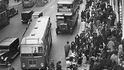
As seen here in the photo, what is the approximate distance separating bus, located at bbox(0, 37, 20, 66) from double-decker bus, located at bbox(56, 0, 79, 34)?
7405 millimetres

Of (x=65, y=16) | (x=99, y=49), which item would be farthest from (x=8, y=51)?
(x=65, y=16)

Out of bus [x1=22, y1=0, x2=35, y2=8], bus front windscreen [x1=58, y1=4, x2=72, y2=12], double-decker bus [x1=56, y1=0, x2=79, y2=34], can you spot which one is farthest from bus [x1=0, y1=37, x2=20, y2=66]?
bus [x1=22, y1=0, x2=35, y2=8]

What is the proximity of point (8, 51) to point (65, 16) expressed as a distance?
31.8 feet

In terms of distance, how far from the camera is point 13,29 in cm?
4069

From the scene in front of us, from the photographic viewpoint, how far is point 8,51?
27906 mm

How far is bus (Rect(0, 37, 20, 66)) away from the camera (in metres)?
27.4

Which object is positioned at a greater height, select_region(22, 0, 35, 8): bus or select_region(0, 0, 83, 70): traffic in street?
select_region(22, 0, 35, 8): bus

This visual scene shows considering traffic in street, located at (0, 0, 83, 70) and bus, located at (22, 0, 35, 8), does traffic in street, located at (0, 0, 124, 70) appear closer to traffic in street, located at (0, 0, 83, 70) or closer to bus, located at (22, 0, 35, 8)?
traffic in street, located at (0, 0, 83, 70)

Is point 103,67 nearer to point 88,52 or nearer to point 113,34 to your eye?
point 88,52

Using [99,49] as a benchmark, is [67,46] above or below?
below

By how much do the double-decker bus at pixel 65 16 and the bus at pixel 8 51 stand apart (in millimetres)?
7405

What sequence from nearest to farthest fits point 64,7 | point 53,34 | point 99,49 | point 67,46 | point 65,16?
point 99,49, point 67,46, point 65,16, point 64,7, point 53,34

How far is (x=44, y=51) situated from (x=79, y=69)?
275 centimetres

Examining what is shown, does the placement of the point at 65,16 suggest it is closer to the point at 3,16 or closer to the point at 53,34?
the point at 53,34
